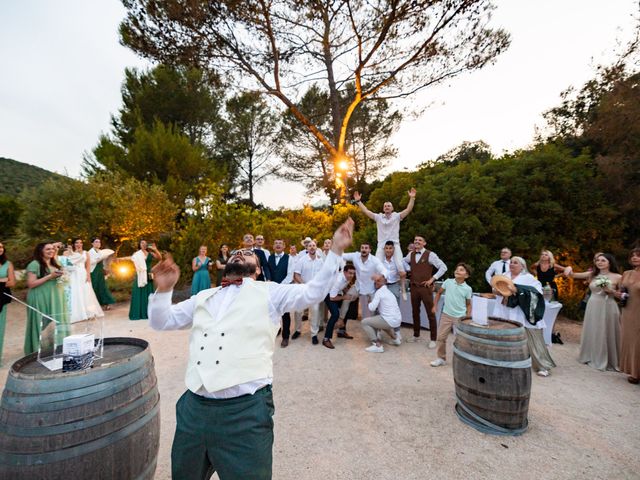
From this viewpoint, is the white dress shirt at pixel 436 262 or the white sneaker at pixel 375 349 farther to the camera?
the white dress shirt at pixel 436 262

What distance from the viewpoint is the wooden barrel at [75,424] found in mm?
1622

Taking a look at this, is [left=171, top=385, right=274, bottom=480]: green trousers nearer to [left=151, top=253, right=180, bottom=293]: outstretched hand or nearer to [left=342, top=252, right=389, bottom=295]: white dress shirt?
[left=151, top=253, right=180, bottom=293]: outstretched hand

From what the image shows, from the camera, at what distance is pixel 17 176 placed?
141 feet

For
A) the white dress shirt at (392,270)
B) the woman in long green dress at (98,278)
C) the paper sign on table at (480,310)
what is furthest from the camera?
the woman in long green dress at (98,278)

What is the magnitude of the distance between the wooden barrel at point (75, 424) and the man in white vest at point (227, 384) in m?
0.36

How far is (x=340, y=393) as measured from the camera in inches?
157

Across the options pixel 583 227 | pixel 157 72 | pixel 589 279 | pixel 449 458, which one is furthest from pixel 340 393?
pixel 157 72

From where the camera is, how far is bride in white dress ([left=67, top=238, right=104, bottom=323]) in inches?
273

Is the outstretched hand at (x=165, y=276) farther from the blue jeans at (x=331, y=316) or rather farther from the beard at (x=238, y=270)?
the blue jeans at (x=331, y=316)

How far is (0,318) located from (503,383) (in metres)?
6.76

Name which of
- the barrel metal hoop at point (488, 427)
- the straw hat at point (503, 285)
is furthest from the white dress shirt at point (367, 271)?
the barrel metal hoop at point (488, 427)

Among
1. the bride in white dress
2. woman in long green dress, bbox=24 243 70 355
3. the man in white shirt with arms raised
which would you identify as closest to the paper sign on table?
the man in white shirt with arms raised

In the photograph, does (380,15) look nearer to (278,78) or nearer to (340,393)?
(278,78)

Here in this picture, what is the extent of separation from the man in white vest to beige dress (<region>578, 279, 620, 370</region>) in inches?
213
